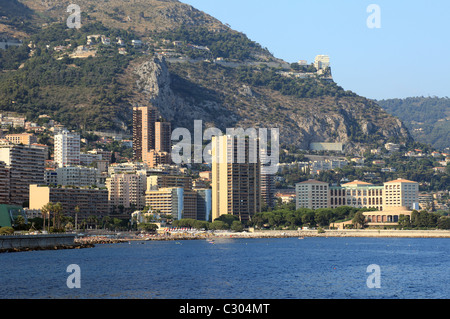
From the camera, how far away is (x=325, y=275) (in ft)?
307

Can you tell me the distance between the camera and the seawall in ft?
410

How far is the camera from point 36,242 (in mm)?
132125

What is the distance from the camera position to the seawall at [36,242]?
12494 centimetres

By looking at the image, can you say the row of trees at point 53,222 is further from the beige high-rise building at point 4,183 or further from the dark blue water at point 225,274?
the beige high-rise building at point 4,183

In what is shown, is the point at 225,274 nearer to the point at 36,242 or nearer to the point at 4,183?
the point at 36,242

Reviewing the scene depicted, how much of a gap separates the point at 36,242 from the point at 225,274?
48.8 m

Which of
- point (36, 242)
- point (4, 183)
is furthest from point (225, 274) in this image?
point (4, 183)

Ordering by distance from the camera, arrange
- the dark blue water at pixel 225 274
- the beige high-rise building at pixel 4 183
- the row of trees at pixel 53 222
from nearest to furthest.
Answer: the dark blue water at pixel 225 274 → the row of trees at pixel 53 222 → the beige high-rise building at pixel 4 183

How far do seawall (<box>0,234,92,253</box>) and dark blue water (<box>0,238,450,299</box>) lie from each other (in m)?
3.04

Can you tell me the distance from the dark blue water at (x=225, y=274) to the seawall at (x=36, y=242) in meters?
3.04

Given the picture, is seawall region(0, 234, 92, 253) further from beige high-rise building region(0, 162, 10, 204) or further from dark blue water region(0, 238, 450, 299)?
beige high-rise building region(0, 162, 10, 204)

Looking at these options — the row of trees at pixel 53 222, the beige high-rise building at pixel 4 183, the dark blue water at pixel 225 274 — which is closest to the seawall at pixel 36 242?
the dark blue water at pixel 225 274
